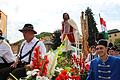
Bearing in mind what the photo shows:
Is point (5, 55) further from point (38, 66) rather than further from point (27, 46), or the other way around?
point (38, 66)

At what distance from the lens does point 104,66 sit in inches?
257

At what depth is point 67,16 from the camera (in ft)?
37.0

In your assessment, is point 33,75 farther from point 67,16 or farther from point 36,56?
point 67,16

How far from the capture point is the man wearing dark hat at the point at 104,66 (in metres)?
6.34

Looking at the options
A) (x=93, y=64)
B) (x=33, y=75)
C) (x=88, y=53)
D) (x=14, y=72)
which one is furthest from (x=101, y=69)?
(x=88, y=53)

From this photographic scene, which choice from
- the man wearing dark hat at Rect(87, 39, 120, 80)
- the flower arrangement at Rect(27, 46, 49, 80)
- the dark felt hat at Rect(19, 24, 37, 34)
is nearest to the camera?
the flower arrangement at Rect(27, 46, 49, 80)

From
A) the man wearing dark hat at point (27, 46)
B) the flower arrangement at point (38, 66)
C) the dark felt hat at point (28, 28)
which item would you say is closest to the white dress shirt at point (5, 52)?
the man wearing dark hat at point (27, 46)

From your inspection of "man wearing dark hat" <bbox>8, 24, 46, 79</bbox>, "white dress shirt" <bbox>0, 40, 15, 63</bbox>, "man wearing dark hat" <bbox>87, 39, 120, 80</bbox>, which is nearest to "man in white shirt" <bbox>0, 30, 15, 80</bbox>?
"white dress shirt" <bbox>0, 40, 15, 63</bbox>

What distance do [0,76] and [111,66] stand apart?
2.03 metres

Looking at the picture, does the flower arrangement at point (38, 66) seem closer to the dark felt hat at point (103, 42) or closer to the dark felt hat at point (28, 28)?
the dark felt hat at point (103, 42)

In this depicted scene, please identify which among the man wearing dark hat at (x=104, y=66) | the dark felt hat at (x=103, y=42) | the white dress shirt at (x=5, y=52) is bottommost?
the man wearing dark hat at (x=104, y=66)

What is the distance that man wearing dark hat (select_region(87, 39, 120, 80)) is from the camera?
6.34m

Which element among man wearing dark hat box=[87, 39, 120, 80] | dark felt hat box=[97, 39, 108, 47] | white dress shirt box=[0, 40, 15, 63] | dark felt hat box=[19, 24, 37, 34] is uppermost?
dark felt hat box=[19, 24, 37, 34]

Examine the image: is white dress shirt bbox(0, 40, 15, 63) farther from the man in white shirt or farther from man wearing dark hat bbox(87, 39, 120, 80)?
man wearing dark hat bbox(87, 39, 120, 80)
